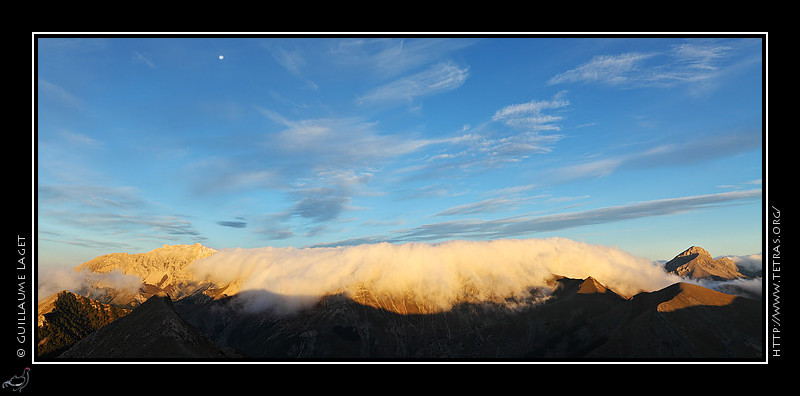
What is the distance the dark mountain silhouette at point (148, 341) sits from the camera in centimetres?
7856

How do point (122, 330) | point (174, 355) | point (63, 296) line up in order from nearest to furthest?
point (174, 355) → point (122, 330) → point (63, 296)

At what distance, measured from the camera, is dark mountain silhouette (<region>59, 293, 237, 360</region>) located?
78562 millimetres

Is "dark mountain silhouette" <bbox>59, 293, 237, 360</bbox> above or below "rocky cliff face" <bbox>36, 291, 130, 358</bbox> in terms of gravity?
above

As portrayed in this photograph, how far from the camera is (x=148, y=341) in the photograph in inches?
3231

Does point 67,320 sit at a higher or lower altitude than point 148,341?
lower

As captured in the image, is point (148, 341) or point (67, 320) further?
point (67, 320)

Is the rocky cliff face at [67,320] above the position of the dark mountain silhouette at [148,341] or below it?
below
